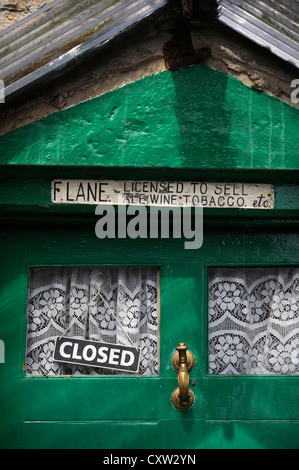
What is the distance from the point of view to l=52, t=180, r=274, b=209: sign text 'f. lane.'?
294 cm

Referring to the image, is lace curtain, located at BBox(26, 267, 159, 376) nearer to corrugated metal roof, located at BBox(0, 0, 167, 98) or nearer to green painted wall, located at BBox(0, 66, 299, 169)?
green painted wall, located at BBox(0, 66, 299, 169)

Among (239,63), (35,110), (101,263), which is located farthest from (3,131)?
(239,63)

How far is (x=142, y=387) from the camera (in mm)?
3061

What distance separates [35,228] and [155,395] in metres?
1.06

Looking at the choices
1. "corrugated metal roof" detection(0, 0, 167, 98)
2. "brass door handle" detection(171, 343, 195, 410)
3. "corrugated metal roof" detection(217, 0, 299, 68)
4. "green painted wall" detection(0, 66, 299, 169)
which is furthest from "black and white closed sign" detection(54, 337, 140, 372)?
"corrugated metal roof" detection(217, 0, 299, 68)

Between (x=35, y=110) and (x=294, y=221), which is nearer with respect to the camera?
(x=35, y=110)

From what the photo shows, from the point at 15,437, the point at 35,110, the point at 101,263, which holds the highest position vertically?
the point at 35,110

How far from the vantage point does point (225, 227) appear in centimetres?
315

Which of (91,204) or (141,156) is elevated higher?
(141,156)

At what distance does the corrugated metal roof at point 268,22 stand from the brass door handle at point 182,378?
1.49m

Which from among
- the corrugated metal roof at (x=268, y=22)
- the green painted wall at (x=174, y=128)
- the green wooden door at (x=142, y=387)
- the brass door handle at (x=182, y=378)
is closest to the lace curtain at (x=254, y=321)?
the green wooden door at (x=142, y=387)

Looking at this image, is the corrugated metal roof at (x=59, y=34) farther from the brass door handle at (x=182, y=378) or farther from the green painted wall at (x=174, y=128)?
the brass door handle at (x=182, y=378)

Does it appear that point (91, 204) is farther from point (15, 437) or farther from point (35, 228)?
point (15, 437)

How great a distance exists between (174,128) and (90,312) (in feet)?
3.44
